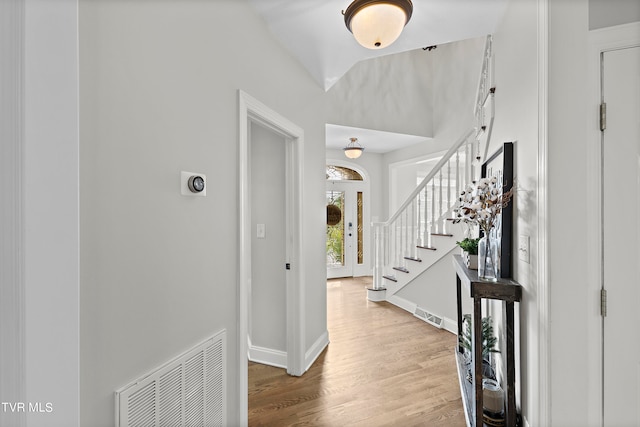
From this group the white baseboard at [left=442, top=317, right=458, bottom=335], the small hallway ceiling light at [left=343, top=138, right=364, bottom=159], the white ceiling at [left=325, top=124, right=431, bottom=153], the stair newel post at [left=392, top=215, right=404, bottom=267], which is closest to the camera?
the white baseboard at [left=442, top=317, right=458, bottom=335]

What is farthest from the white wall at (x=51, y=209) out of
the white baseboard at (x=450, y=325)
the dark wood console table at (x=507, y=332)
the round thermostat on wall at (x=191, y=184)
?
the white baseboard at (x=450, y=325)

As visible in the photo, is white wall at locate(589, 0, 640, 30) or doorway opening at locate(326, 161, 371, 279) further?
doorway opening at locate(326, 161, 371, 279)

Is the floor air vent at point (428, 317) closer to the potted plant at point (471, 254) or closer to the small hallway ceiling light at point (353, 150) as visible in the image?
the potted plant at point (471, 254)

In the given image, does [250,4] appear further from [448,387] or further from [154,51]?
[448,387]

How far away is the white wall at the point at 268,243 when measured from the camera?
2.76 meters

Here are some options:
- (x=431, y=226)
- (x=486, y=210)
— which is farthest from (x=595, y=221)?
(x=431, y=226)

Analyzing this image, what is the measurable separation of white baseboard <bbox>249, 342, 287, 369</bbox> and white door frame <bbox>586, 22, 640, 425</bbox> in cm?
206

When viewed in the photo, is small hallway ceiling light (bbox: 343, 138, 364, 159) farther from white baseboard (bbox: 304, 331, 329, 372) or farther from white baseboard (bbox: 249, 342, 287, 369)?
white baseboard (bbox: 249, 342, 287, 369)

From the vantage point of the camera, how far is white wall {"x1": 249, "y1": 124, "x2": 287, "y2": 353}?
9.05 feet

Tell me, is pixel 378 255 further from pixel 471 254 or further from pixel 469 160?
pixel 471 254

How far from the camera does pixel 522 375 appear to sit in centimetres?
166

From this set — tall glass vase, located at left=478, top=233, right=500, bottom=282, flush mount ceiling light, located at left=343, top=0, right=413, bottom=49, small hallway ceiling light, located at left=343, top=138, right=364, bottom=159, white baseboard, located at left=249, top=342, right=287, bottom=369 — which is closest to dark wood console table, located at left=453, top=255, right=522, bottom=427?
tall glass vase, located at left=478, top=233, right=500, bottom=282

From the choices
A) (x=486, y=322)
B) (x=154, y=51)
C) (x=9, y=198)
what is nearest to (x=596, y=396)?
(x=486, y=322)

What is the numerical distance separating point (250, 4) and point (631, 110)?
6.53 ft
